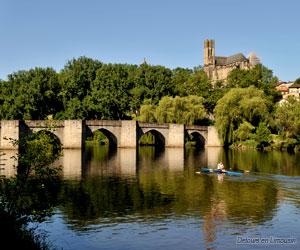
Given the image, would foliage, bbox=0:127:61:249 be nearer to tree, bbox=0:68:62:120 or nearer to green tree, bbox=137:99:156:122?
tree, bbox=0:68:62:120

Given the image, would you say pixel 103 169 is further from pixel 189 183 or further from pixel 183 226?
pixel 183 226

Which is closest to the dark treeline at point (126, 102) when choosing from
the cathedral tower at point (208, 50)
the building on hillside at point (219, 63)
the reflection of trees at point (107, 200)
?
the reflection of trees at point (107, 200)

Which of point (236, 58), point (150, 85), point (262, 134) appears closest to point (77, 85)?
point (150, 85)

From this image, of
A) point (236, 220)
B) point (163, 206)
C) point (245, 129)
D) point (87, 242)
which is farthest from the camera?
point (245, 129)

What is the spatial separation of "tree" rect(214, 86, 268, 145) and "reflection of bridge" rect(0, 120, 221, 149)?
2.87 meters

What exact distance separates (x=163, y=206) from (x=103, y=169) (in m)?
13.8

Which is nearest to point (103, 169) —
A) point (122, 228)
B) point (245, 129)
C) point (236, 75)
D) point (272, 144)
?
point (122, 228)

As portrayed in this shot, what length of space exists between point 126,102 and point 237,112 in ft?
59.1

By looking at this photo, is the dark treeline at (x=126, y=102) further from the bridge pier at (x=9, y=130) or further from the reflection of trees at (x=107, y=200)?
the reflection of trees at (x=107, y=200)

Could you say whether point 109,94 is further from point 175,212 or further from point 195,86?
point 175,212

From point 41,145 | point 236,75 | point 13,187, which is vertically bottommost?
point 13,187

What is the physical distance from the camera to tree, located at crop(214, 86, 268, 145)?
56.0m

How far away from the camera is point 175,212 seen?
16.0m

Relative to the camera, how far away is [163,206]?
55.7 ft
